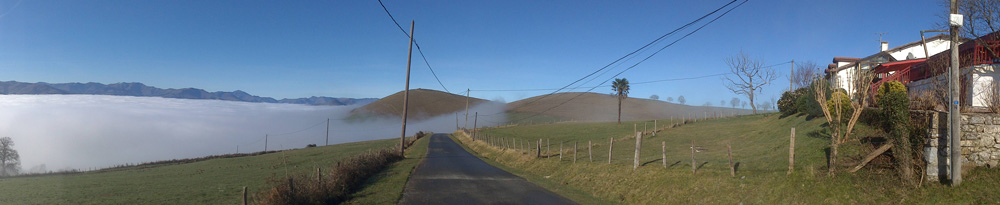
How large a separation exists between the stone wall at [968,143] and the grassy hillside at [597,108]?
98.6m

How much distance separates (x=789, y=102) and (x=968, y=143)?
3358 cm

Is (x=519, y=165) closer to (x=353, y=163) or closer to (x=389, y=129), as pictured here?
(x=353, y=163)

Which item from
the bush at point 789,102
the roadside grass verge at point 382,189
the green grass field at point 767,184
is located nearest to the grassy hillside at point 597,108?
the bush at point 789,102

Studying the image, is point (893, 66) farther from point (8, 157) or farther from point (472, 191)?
point (8, 157)

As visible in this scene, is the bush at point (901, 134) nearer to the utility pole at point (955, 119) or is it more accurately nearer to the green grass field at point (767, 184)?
the green grass field at point (767, 184)

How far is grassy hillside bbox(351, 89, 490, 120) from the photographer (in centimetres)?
13962

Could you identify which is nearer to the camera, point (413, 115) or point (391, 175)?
point (391, 175)

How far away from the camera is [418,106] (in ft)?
479

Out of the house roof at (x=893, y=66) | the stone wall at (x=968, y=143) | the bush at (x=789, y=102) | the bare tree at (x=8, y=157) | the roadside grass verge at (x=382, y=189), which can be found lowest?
the bare tree at (x=8, y=157)

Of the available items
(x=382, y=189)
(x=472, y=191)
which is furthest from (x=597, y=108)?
(x=382, y=189)

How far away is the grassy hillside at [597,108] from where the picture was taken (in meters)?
115

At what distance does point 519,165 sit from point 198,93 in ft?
607

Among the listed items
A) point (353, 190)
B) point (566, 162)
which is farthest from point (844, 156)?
point (353, 190)

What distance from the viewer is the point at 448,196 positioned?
1457cm
